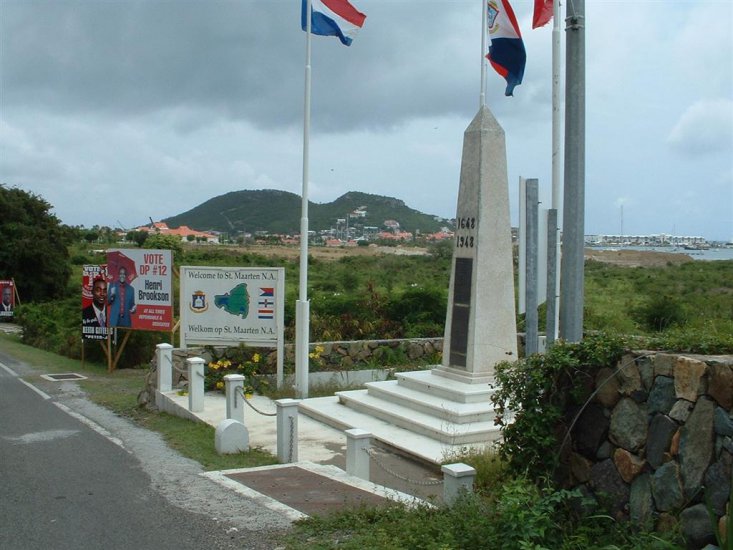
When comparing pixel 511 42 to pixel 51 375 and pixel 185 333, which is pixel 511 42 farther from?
pixel 51 375

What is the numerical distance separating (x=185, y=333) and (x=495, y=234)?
6738 millimetres

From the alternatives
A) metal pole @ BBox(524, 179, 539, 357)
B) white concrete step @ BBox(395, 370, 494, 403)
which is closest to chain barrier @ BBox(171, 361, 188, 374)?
white concrete step @ BBox(395, 370, 494, 403)

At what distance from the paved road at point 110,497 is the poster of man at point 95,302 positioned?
790cm

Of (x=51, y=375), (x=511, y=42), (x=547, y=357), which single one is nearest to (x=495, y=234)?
(x=511, y=42)

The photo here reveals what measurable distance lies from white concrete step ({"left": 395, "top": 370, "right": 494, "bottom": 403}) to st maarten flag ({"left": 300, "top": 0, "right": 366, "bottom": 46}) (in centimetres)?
640

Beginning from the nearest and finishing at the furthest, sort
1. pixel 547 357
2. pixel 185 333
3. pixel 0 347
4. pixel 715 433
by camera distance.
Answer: pixel 715 433
pixel 547 357
pixel 185 333
pixel 0 347

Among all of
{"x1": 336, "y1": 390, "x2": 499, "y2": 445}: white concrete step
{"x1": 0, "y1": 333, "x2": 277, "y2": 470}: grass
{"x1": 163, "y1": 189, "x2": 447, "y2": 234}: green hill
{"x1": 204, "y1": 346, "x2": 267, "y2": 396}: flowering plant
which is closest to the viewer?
{"x1": 0, "y1": 333, "x2": 277, "y2": 470}: grass

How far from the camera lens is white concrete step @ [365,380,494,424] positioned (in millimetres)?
11477

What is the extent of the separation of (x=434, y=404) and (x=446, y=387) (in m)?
0.43

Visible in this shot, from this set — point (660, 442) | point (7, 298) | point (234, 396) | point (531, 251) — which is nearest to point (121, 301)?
point (234, 396)

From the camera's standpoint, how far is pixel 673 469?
17.7ft

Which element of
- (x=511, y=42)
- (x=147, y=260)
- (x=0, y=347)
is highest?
(x=511, y=42)

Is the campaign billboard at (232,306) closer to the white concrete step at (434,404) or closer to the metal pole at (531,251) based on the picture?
the white concrete step at (434,404)

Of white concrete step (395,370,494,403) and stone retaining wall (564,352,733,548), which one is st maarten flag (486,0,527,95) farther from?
stone retaining wall (564,352,733,548)
